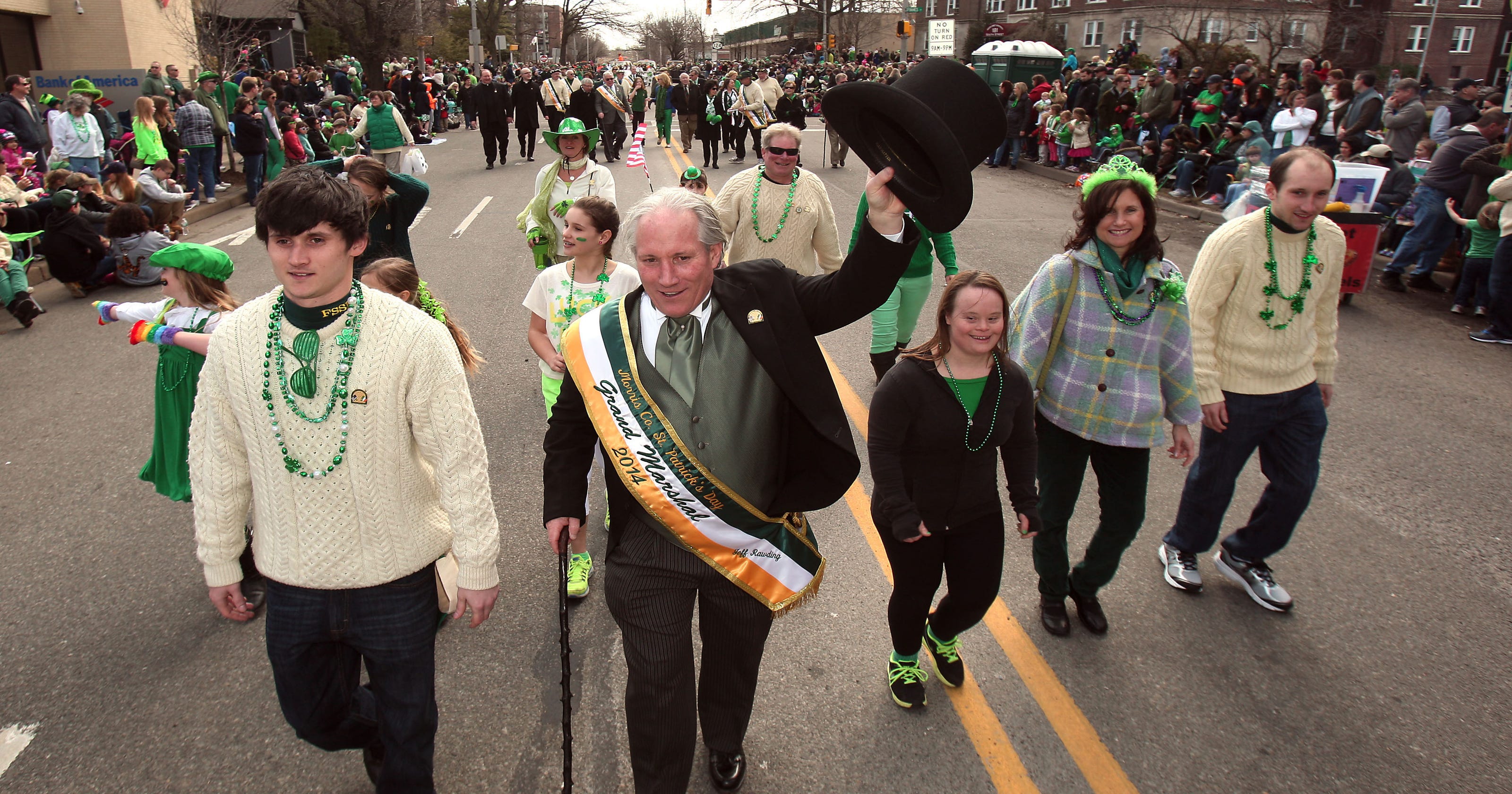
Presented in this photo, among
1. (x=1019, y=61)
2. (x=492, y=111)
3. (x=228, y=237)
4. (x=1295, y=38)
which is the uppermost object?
(x=1295, y=38)

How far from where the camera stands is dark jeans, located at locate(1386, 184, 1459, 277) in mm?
9188

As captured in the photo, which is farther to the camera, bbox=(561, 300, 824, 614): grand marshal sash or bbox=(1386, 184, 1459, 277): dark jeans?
bbox=(1386, 184, 1459, 277): dark jeans

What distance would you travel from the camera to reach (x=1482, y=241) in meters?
8.27

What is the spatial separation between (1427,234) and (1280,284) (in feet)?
25.3

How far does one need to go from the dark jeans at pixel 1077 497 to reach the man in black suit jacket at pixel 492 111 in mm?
16173

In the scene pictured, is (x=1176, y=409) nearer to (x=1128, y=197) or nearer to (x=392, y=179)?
(x=1128, y=197)

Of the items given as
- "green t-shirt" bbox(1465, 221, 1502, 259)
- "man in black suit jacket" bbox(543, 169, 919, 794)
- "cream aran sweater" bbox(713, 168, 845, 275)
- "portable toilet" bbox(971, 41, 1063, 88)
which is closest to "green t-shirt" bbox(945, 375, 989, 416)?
"man in black suit jacket" bbox(543, 169, 919, 794)

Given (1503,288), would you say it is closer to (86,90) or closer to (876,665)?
(876,665)

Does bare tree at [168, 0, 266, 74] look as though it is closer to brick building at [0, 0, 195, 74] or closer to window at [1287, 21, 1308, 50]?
brick building at [0, 0, 195, 74]

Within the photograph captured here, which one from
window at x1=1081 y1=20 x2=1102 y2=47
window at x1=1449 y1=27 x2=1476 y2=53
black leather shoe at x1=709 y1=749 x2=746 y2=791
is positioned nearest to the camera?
black leather shoe at x1=709 y1=749 x2=746 y2=791

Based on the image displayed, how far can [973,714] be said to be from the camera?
10.4ft

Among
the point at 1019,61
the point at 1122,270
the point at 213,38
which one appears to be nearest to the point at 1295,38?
the point at 1019,61

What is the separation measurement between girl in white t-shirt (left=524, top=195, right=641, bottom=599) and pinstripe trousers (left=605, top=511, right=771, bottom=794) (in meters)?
1.43

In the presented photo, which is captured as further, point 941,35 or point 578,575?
point 941,35
